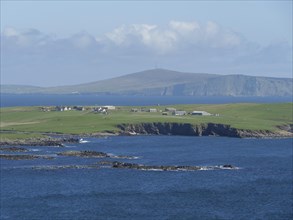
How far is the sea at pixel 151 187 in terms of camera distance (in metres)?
84.0

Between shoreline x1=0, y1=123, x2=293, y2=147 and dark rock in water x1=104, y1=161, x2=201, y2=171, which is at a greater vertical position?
shoreline x1=0, y1=123, x2=293, y2=147

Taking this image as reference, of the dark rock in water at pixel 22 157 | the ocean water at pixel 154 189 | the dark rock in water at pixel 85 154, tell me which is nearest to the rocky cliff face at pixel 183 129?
the ocean water at pixel 154 189

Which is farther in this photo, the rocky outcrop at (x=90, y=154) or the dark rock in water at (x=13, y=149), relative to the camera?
the dark rock in water at (x=13, y=149)

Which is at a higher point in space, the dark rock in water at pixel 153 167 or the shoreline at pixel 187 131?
the shoreline at pixel 187 131

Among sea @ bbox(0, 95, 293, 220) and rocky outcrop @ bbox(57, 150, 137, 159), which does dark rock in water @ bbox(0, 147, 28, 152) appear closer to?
sea @ bbox(0, 95, 293, 220)

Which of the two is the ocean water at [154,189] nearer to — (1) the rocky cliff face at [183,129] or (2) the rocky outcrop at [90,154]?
(2) the rocky outcrop at [90,154]

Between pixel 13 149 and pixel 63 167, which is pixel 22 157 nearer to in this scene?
pixel 13 149

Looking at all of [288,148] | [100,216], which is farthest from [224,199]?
[288,148]

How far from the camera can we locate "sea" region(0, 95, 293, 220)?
276 feet

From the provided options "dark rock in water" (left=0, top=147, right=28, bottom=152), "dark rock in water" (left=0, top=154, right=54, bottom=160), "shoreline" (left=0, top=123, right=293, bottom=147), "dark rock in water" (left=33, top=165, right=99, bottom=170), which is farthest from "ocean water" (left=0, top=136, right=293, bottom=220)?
"shoreline" (left=0, top=123, right=293, bottom=147)

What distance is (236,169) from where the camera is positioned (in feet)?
391

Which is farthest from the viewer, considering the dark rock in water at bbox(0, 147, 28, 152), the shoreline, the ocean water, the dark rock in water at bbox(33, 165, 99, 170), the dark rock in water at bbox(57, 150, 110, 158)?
the shoreline

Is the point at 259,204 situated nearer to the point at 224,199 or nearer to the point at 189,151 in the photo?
the point at 224,199

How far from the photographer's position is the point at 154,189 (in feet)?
324
